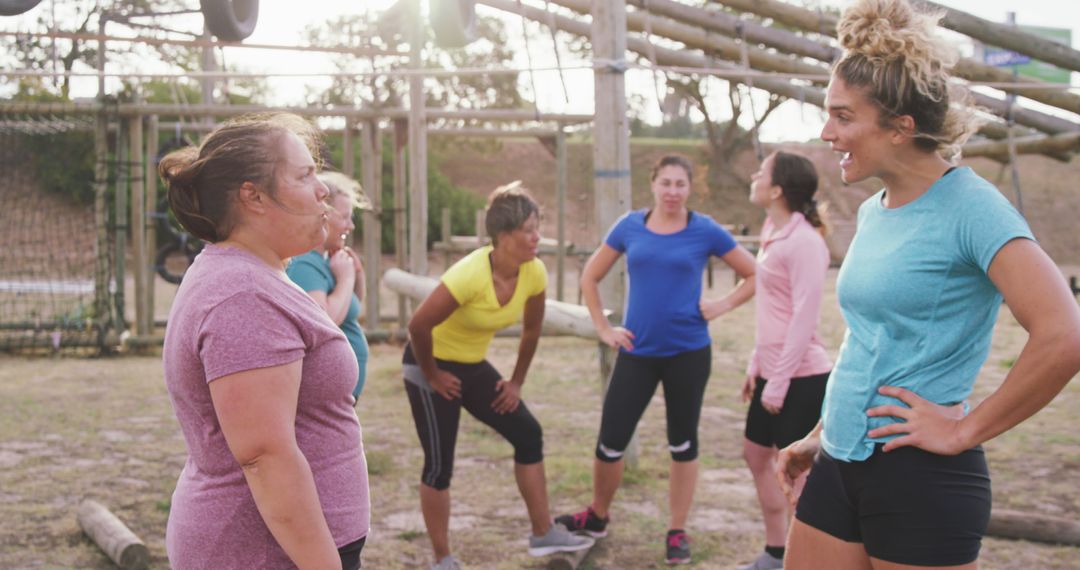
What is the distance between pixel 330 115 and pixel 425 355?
662cm

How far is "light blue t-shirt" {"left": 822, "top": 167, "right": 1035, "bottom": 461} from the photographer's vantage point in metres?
2.06

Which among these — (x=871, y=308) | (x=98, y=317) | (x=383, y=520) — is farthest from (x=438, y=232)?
(x=871, y=308)

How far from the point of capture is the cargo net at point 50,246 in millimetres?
10836

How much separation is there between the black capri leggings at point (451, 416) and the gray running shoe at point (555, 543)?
1.24 feet

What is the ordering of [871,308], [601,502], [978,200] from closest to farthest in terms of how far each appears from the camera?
1. [978,200]
2. [871,308]
3. [601,502]

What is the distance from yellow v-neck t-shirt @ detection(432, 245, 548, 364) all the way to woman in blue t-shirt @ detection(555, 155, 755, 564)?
52 cm

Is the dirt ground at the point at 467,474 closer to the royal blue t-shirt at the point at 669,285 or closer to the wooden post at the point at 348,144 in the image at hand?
the royal blue t-shirt at the point at 669,285

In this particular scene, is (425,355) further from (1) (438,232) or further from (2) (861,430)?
(1) (438,232)

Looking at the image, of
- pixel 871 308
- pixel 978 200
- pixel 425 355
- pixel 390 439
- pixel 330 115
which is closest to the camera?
pixel 978 200

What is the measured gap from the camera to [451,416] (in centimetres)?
420

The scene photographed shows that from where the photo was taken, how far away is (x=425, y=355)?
161 inches

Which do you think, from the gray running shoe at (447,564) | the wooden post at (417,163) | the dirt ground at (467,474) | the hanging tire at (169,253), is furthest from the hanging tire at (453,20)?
the hanging tire at (169,253)

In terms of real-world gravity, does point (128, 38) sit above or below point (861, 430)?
above

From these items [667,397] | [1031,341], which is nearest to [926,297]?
[1031,341]
